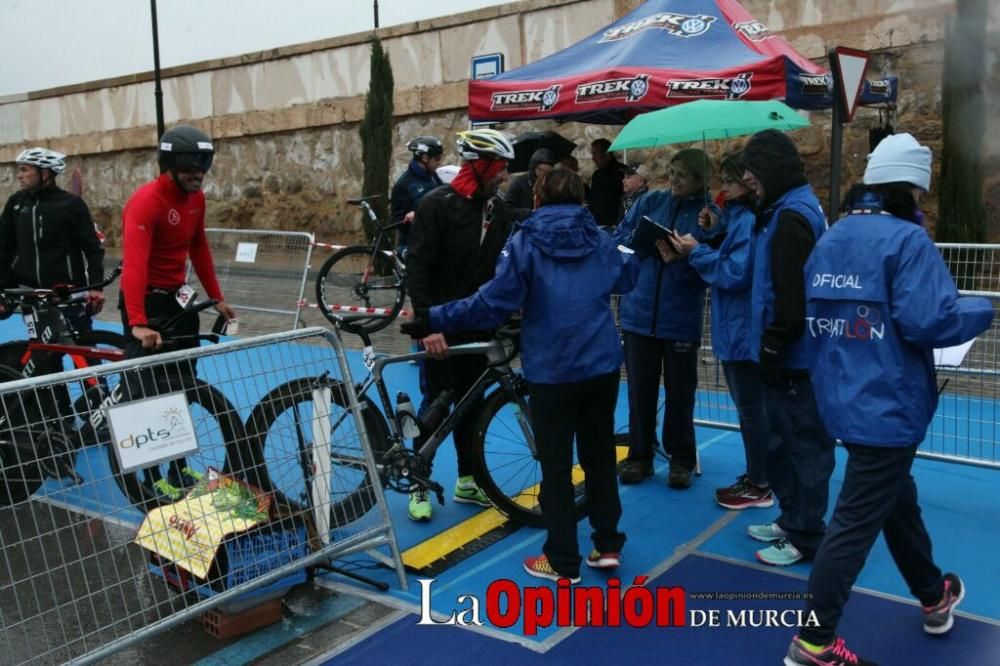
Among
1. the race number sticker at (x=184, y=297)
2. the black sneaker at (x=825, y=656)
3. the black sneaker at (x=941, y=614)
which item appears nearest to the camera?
the black sneaker at (x=825, y=656)

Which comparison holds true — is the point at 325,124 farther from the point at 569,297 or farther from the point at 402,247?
the point at 569,297

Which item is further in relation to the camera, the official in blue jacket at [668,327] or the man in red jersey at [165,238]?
the official in blue jacket at [668,327]

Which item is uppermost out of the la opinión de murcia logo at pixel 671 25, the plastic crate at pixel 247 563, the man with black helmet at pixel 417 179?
the la opinión de murcia logo at pixel 671 25

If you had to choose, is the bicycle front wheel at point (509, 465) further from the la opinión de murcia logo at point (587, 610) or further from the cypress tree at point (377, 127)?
the cypress tree at point (377, 127)

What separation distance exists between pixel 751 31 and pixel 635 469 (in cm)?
381

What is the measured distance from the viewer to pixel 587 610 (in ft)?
12.5

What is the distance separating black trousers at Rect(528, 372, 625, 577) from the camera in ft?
12.8

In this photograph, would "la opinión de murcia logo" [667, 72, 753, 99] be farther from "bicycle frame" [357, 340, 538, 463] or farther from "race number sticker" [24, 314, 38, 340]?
"race number sticker" [24, 314, 38, 340]

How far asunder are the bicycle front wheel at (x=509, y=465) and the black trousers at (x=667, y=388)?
0.54m

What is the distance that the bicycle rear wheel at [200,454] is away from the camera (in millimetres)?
3502

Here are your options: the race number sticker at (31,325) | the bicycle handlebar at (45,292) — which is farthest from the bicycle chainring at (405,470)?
the race number sticker at (31,325)

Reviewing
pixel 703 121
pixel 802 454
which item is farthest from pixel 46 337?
pixel 802 454

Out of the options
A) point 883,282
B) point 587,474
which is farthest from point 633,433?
point 883,282

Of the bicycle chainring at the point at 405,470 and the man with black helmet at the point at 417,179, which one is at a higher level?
the man with black helmet at the point at 417,179
